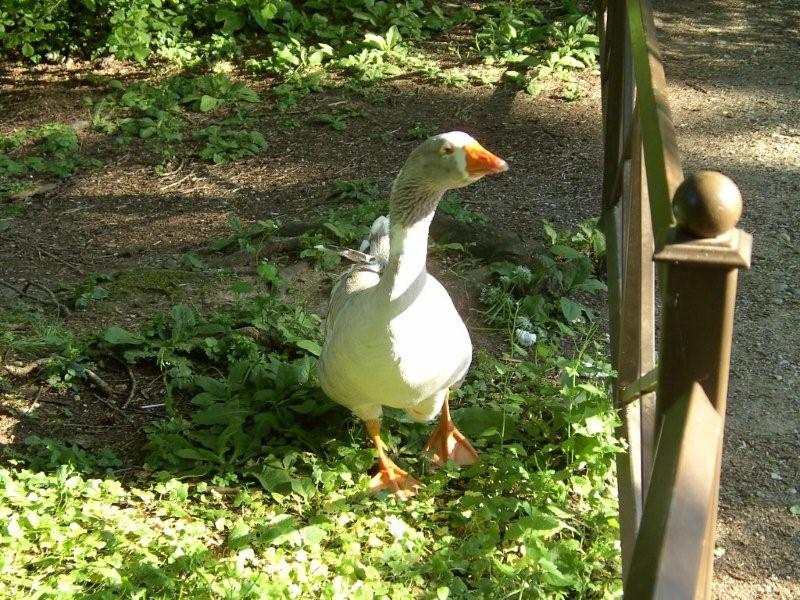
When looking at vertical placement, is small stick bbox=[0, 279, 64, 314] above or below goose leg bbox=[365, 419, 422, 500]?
above

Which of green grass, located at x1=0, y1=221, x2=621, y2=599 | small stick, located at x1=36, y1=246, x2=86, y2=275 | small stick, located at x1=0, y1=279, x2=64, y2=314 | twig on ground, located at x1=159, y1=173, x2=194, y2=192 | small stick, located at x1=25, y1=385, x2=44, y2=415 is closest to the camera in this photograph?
A: green grass, located at x1=0, y1=221, x2=621, y2=599

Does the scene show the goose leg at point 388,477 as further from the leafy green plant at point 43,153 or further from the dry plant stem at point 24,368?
the leafy green plant at point 43,153

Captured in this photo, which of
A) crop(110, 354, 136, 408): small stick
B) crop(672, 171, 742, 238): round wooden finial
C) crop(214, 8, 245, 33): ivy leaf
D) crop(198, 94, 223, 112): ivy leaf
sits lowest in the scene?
crop(110, 354, 136, 408): small stick

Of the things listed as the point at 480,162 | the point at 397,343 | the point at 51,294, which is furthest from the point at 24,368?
the point at 480,162

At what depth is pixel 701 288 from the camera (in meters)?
1.49

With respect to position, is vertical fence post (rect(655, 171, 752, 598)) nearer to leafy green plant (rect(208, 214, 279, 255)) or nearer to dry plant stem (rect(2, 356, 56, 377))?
dry plant stem (rect(2, 356, 56, 377))

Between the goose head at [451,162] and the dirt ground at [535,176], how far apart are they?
1.61 meters

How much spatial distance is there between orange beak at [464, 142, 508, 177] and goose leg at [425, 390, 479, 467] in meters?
1.06

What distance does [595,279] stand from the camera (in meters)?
5.02

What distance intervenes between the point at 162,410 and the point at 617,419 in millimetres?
2101

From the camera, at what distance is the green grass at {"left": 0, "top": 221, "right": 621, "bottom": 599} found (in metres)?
→ 3.05

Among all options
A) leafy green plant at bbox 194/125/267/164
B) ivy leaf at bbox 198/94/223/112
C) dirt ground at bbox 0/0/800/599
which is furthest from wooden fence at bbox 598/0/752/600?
ivy leaf at bbox 198/94/223/112

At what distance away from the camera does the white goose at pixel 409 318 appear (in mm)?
3227

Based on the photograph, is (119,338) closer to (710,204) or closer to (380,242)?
(380,242)
